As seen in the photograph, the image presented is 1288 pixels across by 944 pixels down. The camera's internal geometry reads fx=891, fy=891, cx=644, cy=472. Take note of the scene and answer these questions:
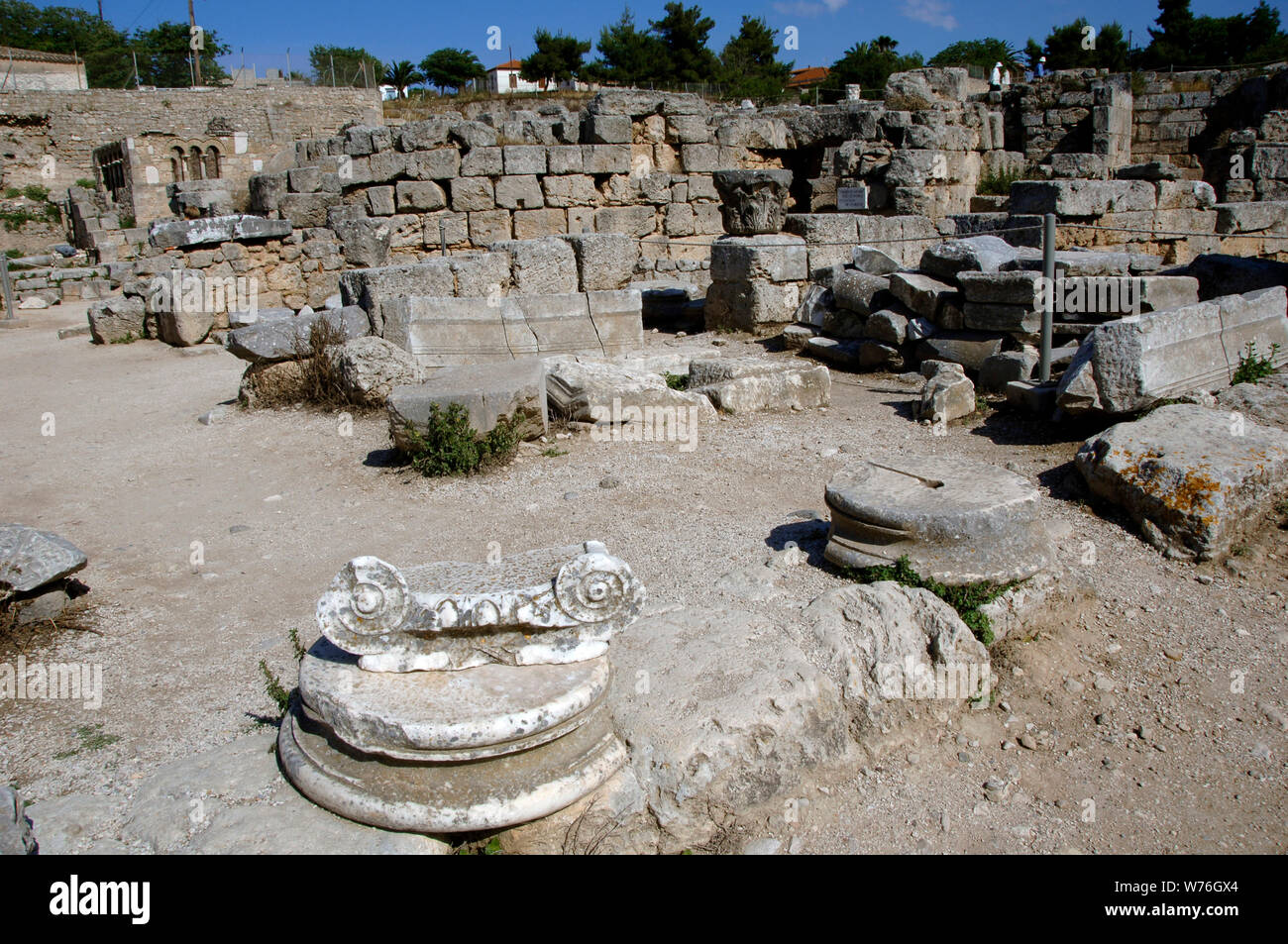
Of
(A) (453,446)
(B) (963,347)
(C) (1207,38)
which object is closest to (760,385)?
(B) (963,347)

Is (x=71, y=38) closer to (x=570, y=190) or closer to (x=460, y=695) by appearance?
(x=570, y=190)

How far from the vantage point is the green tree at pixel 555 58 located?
135 ft

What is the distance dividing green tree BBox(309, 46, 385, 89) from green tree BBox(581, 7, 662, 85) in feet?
33.5

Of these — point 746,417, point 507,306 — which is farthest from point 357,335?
point 746,417

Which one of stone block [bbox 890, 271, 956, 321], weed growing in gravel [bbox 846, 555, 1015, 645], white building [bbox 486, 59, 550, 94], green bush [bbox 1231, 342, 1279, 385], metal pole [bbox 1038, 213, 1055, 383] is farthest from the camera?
white building [bbox 486, 59, 550, 94]

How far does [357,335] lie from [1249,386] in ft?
23.8

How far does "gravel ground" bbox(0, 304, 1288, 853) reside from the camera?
10.8 feet

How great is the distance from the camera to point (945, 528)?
423 centimetres

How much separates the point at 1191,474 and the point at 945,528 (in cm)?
167

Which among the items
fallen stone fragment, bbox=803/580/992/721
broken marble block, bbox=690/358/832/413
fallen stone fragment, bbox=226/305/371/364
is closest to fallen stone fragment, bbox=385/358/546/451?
broken marble block, bbox=690/358/832/413

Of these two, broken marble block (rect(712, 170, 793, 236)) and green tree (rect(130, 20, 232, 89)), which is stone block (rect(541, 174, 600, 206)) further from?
green tree (rect(130, 20, 232, 89))

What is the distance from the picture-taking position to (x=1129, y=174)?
45.7 ft

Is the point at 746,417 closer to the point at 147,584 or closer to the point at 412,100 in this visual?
the point at 147,584

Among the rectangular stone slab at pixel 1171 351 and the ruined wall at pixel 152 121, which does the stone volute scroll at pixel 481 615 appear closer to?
the rectangular stone slab at pixel 1171 351
